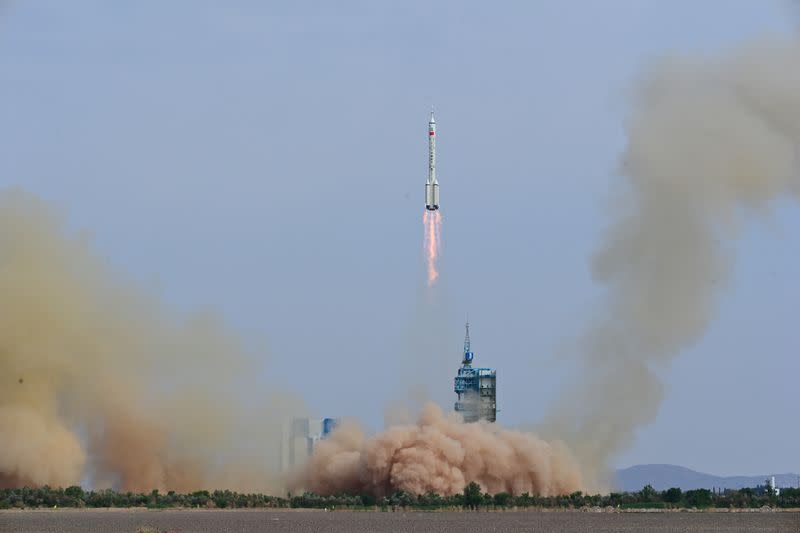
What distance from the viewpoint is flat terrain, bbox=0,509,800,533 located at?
9600 centimetres

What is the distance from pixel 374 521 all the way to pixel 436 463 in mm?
7945

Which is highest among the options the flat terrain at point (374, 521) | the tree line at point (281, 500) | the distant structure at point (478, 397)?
the distant structure at point (478, 397)

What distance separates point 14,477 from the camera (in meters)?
116

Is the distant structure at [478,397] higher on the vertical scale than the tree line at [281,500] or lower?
higher

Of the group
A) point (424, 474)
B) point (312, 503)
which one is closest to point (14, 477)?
point (312, 503)

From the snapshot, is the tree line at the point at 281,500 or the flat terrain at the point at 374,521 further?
the tree line at the point at 281,500

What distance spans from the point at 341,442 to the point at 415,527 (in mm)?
24667

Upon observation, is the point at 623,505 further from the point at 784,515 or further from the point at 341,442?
A: the point at 341,442

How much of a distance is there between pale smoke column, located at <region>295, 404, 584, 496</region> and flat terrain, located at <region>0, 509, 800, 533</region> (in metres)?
2.10

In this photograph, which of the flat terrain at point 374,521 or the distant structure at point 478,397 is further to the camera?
the distant structure at point 478,397

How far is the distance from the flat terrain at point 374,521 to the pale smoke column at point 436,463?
2098 mm

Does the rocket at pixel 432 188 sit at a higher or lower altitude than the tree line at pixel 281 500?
higher

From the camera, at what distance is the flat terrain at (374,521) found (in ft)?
315

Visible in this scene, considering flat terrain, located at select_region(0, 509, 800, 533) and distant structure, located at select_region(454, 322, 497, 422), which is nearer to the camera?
flat terrain, located at select_region(0, 509, 800, 533)
